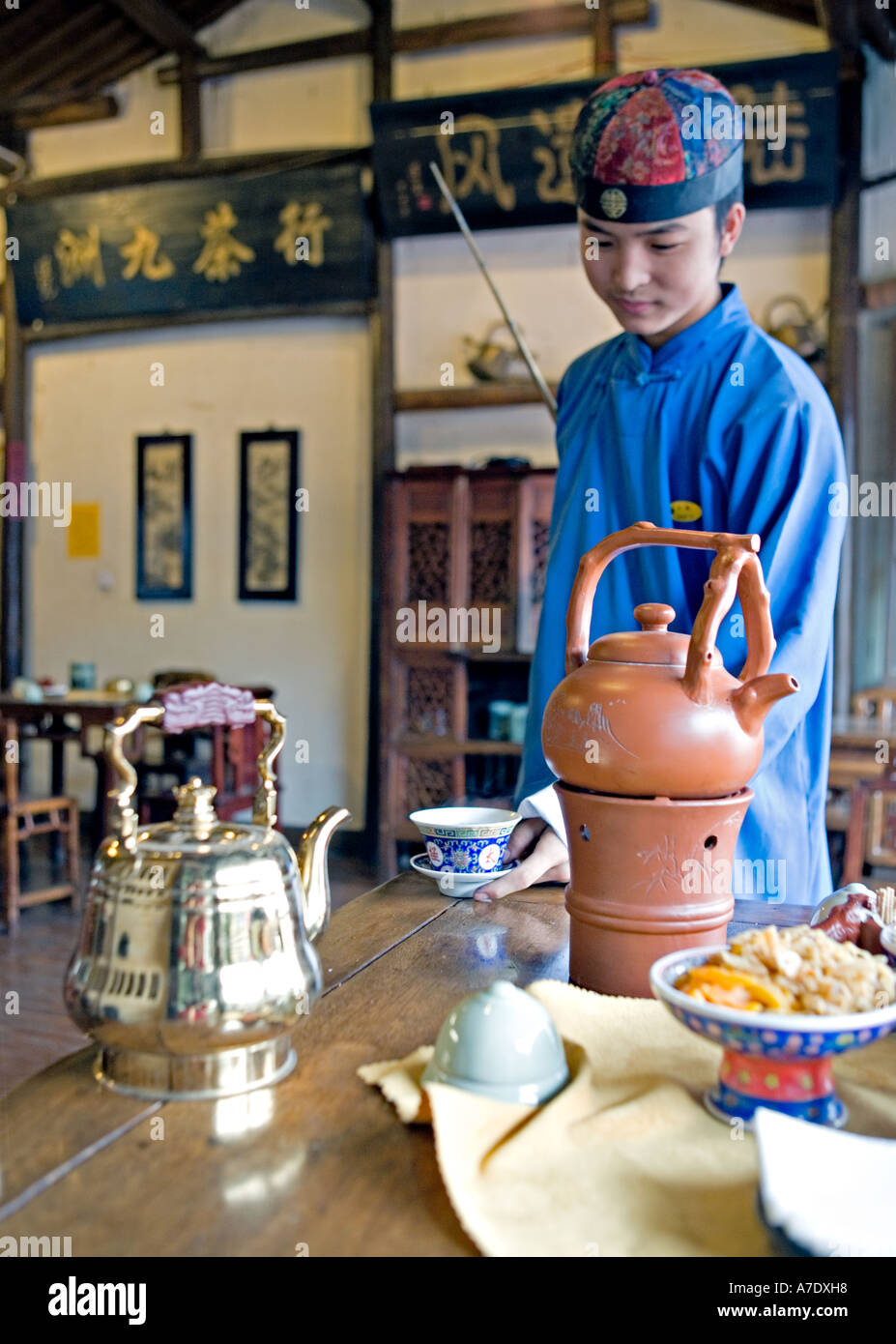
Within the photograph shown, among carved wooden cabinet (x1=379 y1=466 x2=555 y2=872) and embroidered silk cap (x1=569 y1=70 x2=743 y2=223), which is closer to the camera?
embroidered silk cap (x1=569 y1=70 x2=743 y2=223)

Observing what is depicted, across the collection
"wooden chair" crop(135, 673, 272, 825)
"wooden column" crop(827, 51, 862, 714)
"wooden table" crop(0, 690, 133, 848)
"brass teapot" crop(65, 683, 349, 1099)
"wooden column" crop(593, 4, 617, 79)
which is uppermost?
"wooden column" crop(593, 4, 617, 79)

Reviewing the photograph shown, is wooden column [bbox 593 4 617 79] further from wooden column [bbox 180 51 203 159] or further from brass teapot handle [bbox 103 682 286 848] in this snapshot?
brass teapot handle [bbox 103 682 286 848]

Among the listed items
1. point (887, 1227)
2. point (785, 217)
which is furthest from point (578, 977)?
point (785, 217)

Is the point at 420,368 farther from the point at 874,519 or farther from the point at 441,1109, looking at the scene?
the point at 441,1109

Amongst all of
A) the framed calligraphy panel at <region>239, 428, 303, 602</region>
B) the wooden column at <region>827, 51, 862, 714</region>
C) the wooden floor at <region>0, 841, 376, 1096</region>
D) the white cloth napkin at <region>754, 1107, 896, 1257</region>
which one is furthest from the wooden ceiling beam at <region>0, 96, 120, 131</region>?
the white cloth napkin at <region>754, 1107, 896, 1257</region>

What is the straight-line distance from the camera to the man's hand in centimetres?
137

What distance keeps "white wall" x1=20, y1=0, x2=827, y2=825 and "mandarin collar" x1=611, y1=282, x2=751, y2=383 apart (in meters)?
3.43

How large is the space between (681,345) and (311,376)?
4.27 metres

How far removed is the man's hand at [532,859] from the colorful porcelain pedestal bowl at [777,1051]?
1.90 feet

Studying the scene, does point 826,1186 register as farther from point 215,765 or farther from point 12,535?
point 12,535

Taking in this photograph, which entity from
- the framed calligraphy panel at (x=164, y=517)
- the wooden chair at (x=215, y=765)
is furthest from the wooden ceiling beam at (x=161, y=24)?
the wooden chair at (x=215, y=765)

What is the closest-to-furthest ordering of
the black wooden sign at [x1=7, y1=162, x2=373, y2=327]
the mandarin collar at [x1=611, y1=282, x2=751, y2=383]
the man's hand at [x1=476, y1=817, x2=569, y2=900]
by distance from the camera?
the man's hand at [x1=476, y1=817, x2=569, y2=900] → the mandarin collar at [x1=611, y1=282, x2=751, y2=383] → the black wooden sign at [x1=7, y1=162, x2=373, y2=327]

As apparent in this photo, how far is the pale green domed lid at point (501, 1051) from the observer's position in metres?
0.76

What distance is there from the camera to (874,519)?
15.9 feet
